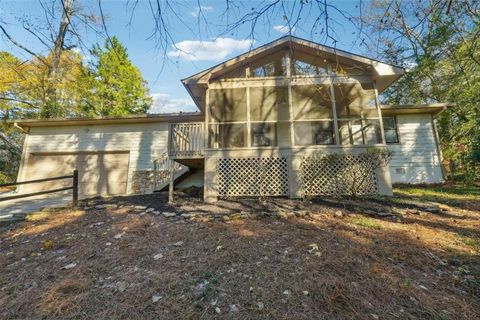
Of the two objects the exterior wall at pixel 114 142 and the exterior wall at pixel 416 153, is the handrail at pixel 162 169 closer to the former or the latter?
the exterior wall at pixel 114 142

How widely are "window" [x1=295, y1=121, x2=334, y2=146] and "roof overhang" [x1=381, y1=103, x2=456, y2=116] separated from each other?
262 cm

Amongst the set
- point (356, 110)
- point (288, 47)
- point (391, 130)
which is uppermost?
point (288, 47)

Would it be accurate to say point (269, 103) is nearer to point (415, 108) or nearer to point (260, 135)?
point (260, 135)

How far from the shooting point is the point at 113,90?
19.4 metres

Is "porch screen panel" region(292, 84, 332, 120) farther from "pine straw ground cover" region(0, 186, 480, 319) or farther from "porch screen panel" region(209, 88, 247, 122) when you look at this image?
"pine straw ground cover" region(0, 186, 480, 319)

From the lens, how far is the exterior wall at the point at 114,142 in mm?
11172

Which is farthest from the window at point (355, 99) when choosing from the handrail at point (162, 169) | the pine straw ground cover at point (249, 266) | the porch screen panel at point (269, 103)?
the handrail at point (162, 169)

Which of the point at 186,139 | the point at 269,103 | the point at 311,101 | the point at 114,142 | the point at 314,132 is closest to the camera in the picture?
the point at 186,139

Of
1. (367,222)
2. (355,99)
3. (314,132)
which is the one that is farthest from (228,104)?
(367,222)

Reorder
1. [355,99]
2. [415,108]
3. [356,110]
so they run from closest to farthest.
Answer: [355,99]
[356,110]
[415,108]

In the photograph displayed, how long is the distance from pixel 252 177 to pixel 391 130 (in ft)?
25.5

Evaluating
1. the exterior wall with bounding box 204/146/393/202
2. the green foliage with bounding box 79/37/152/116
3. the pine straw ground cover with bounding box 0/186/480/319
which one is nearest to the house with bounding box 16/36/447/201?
the exterior wall with bounding box 204/146/393/202

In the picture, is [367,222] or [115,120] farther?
[115,120]

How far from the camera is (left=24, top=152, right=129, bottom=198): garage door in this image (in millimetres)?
11422
